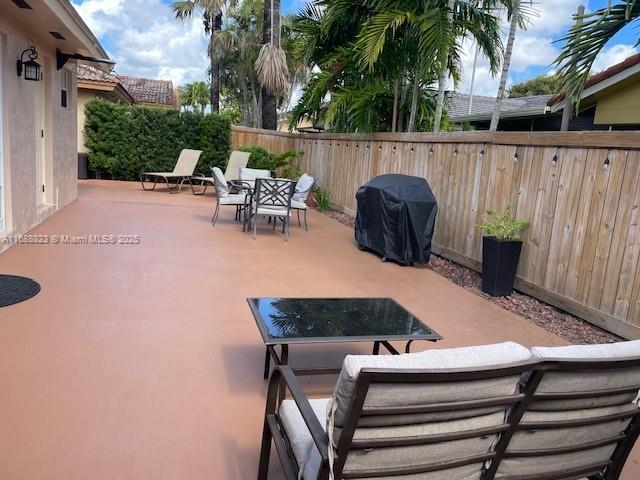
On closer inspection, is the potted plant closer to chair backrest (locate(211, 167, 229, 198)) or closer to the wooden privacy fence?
the wooden privacy fence

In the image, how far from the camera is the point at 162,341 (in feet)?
11.2

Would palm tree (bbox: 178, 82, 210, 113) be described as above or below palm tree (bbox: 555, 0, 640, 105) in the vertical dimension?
above

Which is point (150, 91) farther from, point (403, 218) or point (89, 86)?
point (403, 218)

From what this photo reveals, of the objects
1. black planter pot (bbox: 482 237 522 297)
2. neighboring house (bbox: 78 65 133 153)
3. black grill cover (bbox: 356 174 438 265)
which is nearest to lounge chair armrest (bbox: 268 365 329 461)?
black planter pot (bbox: 482 237 522 297)

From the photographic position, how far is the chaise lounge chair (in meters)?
1.39

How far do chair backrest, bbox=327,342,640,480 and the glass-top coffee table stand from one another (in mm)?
1057

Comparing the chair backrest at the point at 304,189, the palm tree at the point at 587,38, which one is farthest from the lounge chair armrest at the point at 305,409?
the chair backrest at the point at 304,189

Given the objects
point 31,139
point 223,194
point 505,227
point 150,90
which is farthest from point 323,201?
point 150,90

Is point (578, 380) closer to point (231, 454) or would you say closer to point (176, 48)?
point (231, 454)

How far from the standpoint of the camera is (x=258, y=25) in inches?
942

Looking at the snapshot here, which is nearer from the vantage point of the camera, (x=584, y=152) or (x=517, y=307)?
(x=584, y=152)

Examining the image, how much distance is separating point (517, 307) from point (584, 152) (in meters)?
1.55

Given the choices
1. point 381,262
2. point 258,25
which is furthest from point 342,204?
point 258,25

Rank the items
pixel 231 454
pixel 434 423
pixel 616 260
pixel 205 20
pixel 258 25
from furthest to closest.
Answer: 1. pixel 258 25
2. pixel 205 20
3. pixel 616 260
4. pixel 231 454
5. pixel 434 423
